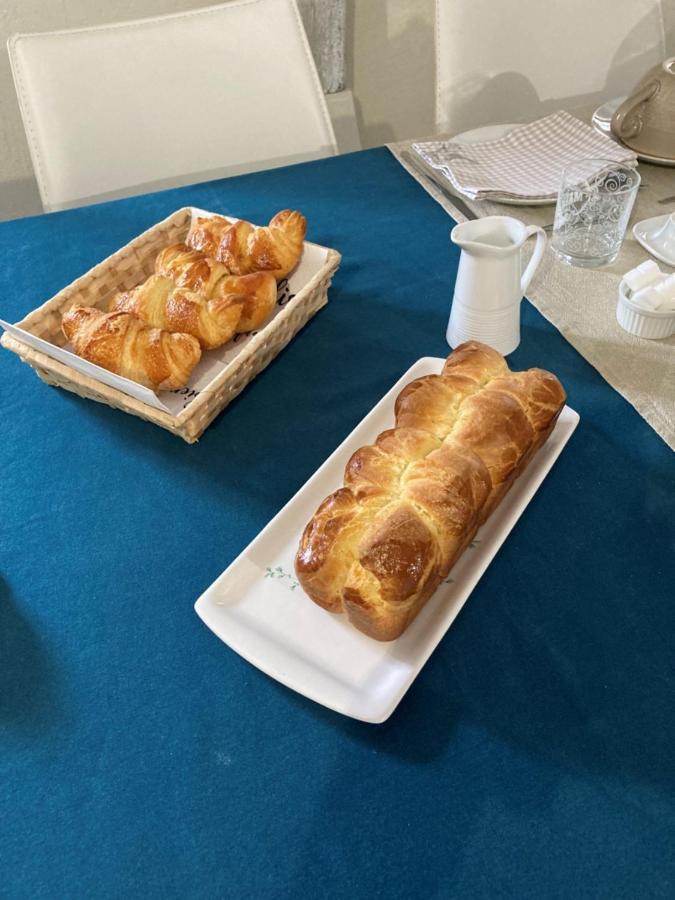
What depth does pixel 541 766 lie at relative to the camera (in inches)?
19.9

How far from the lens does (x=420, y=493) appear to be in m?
0.56

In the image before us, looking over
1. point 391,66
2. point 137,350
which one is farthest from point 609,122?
point 391,66

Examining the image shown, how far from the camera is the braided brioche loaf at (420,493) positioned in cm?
54

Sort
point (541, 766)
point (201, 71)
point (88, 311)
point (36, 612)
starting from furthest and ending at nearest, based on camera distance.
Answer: point (201, 71) < point (88, 311) < point (36, 612) < point (541, 766)

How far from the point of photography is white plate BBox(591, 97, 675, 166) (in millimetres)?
1063

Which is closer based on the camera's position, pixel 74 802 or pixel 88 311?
pixel 74 802

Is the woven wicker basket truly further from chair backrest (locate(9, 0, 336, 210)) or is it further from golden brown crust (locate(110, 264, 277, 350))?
chair backrest (locate(9, 0, 336, 210))

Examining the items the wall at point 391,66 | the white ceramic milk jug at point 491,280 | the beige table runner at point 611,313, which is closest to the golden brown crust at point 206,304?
the white ceramic milk jug at point 491,280

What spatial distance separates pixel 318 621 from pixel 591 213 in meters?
0.70

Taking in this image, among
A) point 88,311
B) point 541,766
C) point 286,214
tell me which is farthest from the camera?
point 286,214

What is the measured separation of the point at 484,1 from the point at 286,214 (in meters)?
0.77

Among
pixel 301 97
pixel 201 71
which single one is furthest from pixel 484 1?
pixel 201 71

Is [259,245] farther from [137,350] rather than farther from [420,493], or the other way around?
[420,493]

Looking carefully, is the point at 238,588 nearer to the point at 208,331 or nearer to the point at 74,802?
the point at 74,802
